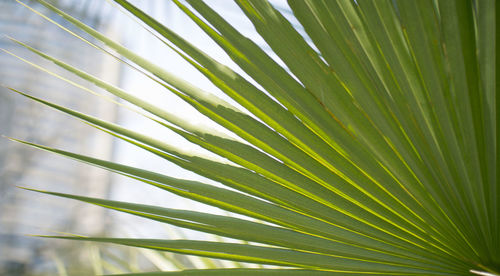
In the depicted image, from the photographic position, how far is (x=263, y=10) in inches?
15.2

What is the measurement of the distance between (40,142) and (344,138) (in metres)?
2.00

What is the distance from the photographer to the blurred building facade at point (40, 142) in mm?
1966

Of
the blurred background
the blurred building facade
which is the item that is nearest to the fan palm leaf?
the blurred background

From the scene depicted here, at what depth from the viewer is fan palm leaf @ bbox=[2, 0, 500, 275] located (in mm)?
392

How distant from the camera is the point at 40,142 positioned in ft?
6.81

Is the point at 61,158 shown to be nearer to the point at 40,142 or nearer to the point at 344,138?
the point at 40,142

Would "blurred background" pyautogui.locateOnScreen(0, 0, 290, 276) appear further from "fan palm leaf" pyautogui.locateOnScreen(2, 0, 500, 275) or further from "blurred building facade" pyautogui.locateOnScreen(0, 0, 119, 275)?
"fan palm leaf" pyautogui.locateOnScreen(2, 0, 500, 275)

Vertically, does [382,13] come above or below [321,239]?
above

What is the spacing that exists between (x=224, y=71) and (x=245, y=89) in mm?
27

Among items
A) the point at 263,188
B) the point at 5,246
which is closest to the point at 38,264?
the point at 5,246

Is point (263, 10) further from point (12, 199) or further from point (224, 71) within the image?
point (12, 199)

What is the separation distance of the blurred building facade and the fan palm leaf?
1.71m

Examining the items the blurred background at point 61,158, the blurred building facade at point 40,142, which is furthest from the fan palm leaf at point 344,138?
the blurred building facade at point 40,142

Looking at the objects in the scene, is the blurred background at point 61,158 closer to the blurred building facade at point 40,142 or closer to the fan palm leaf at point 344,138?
the blurred building facade at point 40,142
